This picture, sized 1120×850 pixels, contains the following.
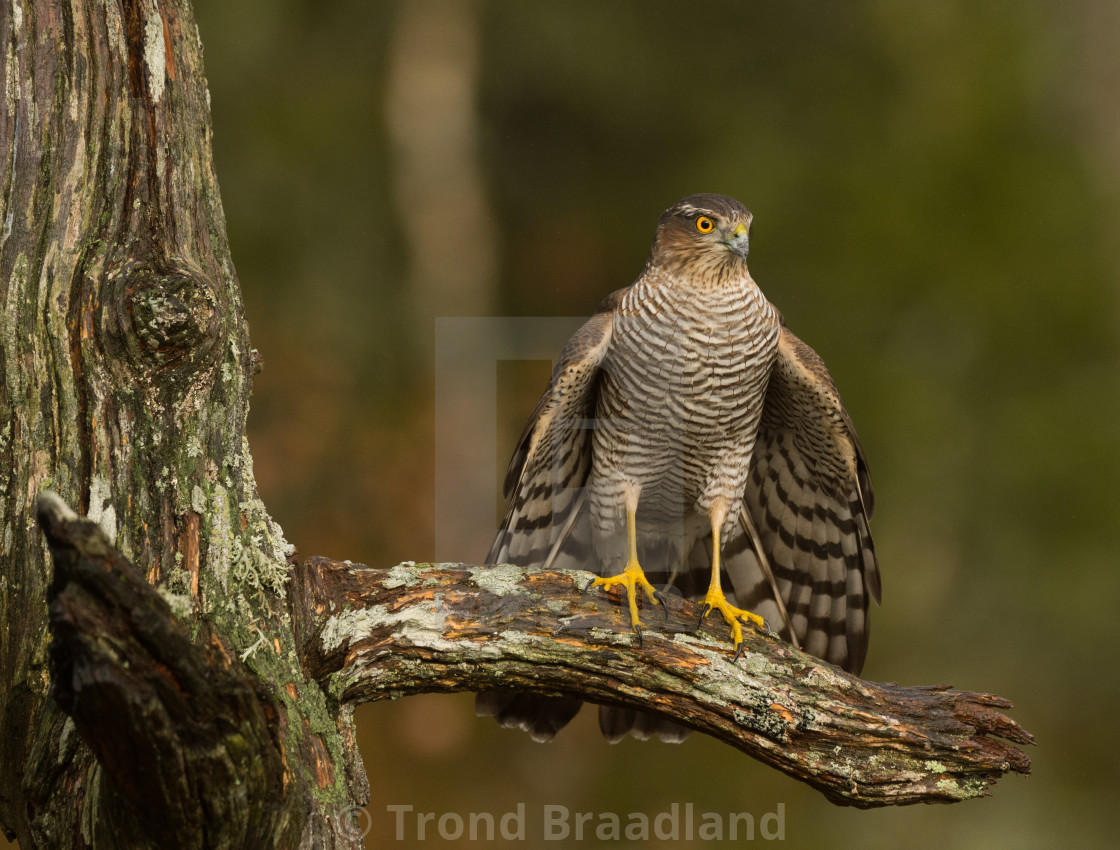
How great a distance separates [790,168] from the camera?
11.7 feet

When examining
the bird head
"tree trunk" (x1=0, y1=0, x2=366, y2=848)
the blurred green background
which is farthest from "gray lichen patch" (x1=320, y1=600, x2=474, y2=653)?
the blurred green background

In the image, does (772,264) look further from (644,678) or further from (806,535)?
(644,678)

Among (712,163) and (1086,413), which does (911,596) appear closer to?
(1086,413)

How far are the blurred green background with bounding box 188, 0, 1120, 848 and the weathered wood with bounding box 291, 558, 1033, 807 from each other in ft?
4.60

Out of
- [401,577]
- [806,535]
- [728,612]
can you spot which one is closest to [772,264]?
[806,535]

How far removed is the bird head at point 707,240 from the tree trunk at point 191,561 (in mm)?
889

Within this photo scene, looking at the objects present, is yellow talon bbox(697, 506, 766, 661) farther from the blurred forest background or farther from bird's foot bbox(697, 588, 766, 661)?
the blurred forest background

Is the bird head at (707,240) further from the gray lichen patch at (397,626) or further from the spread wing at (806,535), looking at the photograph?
the gray lichen patch at (397,626)

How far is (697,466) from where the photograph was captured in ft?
8.37

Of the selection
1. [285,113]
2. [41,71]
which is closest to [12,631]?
[41,71]

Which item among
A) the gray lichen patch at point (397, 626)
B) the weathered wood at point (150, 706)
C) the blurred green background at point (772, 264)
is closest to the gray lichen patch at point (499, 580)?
the gray lichen patch at point (397, 626)

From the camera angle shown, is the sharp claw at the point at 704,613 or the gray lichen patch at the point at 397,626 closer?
the gray lichen patch at the point at 397,626

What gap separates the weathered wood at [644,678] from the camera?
6.39 ft

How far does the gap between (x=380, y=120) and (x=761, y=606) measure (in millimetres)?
2565
